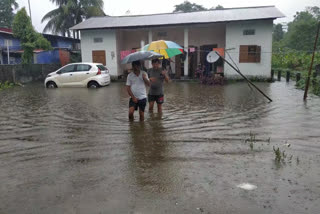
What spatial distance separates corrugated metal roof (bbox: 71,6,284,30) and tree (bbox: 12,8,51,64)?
155 inches

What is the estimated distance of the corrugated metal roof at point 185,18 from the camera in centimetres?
1669

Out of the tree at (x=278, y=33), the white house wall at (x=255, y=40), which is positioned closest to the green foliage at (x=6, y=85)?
the white house wall at (x=255, y=40)

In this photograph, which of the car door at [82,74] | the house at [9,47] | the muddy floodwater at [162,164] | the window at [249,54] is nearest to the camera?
the muddy floodwater at [162,164]

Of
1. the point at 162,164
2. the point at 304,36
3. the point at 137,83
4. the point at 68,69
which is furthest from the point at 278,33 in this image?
the point at 162,164

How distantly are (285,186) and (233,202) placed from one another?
743mm

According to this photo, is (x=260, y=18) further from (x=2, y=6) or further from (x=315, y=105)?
(x=2, y=6)

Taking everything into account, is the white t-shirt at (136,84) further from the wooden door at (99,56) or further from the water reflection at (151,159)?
the wooden door at (99,56)

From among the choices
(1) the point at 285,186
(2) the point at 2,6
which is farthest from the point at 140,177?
(2) the point at 2,6

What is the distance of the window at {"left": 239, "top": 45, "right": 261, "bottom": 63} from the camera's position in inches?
661

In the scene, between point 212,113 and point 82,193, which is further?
point 212,113

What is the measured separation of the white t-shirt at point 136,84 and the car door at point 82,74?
8923mm

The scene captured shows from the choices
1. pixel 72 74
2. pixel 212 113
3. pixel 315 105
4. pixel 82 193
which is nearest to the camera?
pixel 82 193

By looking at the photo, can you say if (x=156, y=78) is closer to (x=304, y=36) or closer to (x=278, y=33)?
(x=304, y=36)

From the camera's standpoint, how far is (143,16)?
67.8 ft
